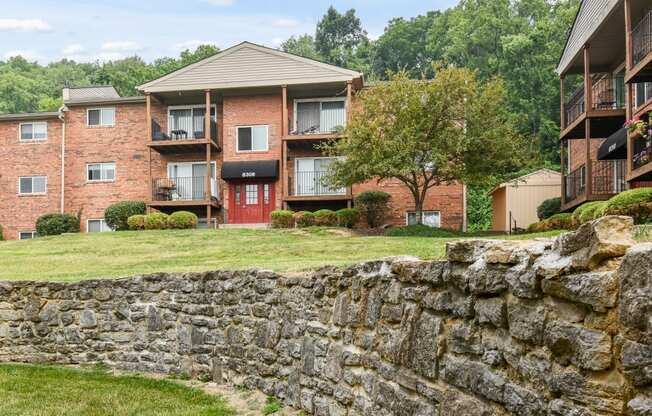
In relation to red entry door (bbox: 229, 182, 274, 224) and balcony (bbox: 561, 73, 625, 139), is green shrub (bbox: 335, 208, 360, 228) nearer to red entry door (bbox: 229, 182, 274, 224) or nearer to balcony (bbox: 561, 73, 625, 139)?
red entry door (bbox: 229, 182, 274, 224)

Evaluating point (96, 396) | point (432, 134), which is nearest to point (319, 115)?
point (432, 134)

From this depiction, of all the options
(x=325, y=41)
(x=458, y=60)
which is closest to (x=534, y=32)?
(x=458, y=60)

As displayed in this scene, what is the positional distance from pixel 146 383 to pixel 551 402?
7.26 metres

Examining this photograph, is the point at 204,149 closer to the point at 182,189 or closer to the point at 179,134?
the point at 179,134

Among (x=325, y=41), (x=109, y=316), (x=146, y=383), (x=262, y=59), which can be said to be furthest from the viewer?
(x=325, y=41)

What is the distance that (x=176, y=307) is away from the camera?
9734mm

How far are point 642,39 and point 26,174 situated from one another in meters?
28.3

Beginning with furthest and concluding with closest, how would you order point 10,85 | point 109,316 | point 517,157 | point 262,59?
point 10,85 < point 262,59 < point 517,157 < point 109,316

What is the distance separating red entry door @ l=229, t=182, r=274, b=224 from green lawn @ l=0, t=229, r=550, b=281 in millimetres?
5295

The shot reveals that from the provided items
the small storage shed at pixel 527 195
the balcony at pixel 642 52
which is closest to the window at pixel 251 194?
the small storage shed at pixel 527 195

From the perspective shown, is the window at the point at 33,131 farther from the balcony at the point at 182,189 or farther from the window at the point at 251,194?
the window at the point at 251,194

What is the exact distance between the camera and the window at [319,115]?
30.8 metres

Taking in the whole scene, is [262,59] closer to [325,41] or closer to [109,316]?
[109,316]

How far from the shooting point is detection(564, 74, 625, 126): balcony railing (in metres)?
24.5
